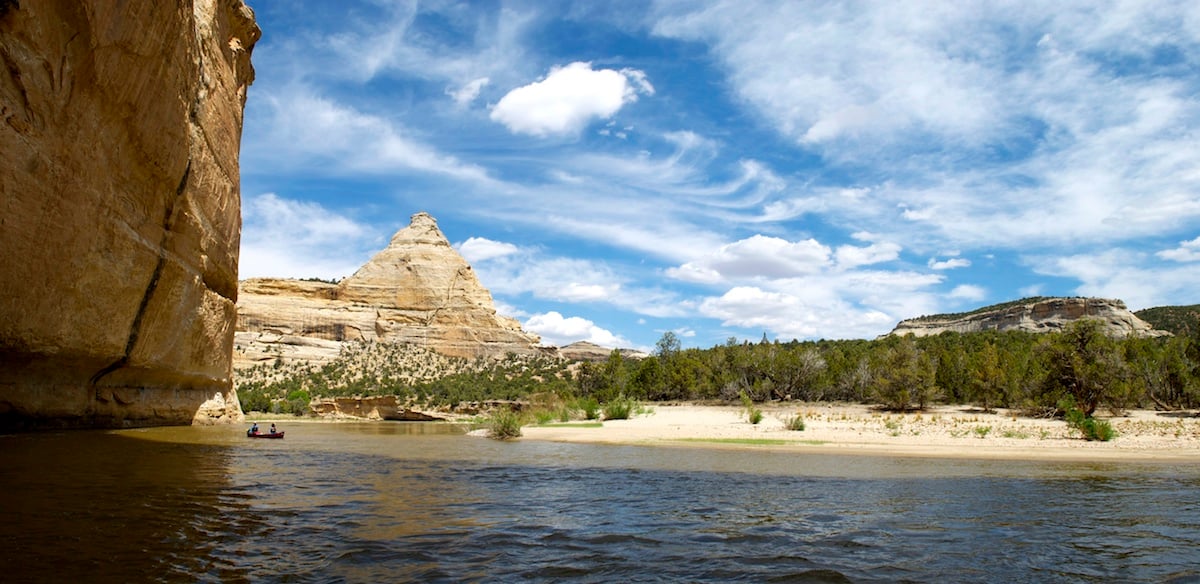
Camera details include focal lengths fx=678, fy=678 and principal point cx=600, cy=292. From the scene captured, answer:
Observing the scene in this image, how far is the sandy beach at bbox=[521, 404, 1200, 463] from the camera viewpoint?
72.7ft

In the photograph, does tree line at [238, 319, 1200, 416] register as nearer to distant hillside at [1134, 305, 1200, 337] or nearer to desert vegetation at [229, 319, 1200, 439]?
desert vegetation at [229, 319, 1200, 439]

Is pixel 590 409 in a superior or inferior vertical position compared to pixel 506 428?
superior

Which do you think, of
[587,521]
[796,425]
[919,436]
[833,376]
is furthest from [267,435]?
[833,376]

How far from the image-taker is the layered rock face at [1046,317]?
11006cm

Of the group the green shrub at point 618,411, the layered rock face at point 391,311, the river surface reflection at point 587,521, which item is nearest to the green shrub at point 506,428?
the green shrub at point 618,411

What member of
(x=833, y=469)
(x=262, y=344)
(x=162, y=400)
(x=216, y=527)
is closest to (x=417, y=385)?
(x=262, y=344)

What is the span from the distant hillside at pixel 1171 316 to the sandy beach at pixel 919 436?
8076 centimetres

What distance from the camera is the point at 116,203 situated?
22344 millimetres

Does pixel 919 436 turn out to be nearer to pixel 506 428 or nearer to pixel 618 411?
pixel 506 428

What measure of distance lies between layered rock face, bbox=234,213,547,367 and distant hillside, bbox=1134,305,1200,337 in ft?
321

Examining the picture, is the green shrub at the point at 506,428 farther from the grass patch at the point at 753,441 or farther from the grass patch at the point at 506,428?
the grass patch at the point at 753,441

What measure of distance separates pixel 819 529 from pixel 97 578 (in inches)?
345

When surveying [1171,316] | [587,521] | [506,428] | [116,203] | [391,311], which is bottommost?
[506,428]

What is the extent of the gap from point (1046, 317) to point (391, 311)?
120m
